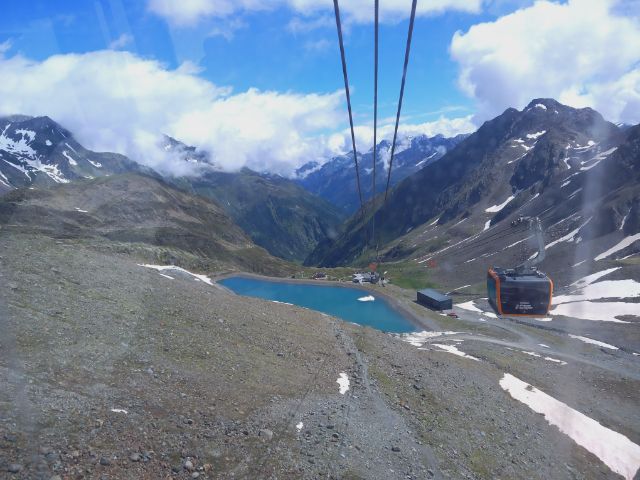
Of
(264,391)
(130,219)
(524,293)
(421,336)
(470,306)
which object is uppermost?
(130,219)

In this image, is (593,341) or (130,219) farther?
(130,219)

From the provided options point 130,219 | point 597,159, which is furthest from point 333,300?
point 597,159

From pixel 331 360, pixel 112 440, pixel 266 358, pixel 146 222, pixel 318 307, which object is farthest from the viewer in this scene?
pixel 146 222

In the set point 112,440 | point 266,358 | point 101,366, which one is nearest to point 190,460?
point 112,440

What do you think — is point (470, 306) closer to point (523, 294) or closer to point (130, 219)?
point (523, 294)

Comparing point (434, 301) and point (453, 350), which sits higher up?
point (453, 350)

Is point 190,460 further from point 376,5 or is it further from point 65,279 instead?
point 65,279

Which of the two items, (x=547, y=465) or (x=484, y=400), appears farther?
(x=484, y=400)
